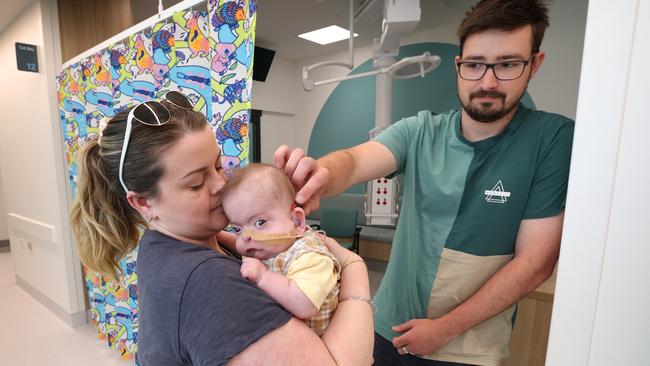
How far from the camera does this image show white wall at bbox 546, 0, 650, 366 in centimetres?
52

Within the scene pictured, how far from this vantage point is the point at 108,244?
1.03 m

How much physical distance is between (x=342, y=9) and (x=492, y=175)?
3.15m

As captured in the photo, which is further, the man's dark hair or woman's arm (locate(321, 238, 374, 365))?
the man's dark hair

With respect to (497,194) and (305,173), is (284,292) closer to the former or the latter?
(305,173)

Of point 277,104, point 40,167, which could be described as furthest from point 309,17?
point 40,167

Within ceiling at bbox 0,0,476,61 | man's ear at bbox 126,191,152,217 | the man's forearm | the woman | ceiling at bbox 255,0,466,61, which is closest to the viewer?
the woman

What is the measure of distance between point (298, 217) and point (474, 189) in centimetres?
62

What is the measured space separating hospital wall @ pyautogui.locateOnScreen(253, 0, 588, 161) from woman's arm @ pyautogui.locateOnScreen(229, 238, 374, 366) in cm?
392

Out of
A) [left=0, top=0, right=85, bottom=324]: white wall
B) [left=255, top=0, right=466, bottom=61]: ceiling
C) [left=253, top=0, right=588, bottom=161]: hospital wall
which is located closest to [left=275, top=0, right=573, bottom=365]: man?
[left=255, top=0, right=466, bottom=61]: ceiling

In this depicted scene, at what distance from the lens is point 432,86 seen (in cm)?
432

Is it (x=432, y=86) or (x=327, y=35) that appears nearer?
(x=432, y=86)

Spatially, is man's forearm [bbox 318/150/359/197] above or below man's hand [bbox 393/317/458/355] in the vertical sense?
above

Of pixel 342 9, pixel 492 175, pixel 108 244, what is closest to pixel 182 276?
pixel 108 244

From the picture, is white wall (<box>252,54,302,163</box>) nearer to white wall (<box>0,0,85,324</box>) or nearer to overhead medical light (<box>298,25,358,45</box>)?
overhead medical light (<box>298,25,358,45</box>)
